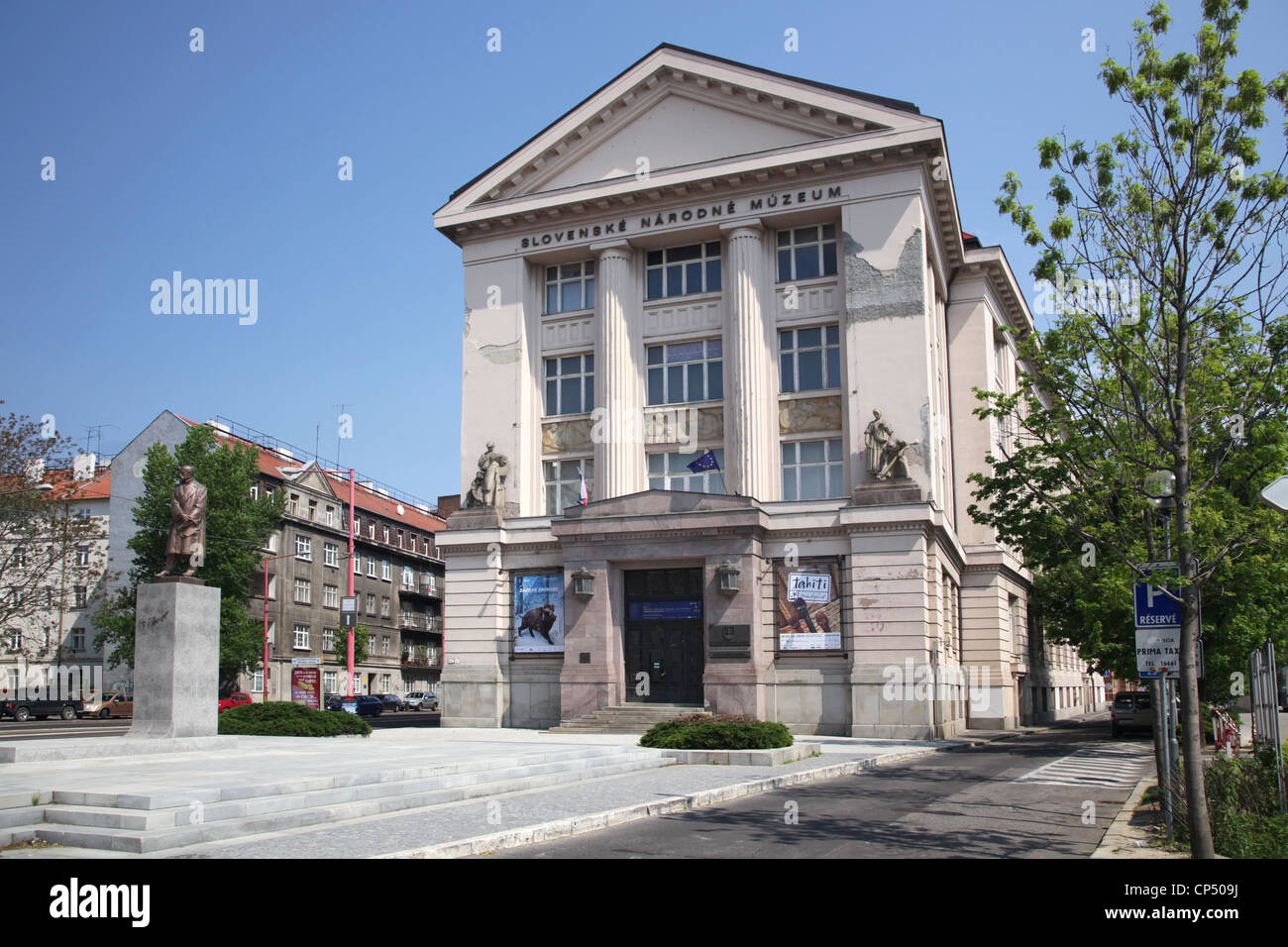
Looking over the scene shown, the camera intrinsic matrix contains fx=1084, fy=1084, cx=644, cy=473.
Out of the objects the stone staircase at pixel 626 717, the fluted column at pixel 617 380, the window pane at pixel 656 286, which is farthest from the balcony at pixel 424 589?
the stone staircase at pixel 626 717

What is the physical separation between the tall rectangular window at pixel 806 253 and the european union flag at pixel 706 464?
6768 millimetres

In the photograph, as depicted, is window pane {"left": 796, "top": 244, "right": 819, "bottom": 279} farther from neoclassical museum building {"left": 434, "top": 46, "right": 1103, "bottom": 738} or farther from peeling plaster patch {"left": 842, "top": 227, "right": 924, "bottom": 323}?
peeling plaster patch {"left": 842, "top": 227, "right": 924, "bottom": 323}

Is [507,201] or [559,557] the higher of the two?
[507,201]

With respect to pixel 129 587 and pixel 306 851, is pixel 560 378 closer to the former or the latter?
pixel 306 851

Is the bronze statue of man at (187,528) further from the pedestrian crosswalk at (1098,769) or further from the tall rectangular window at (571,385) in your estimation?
the tall rectangular window at (571,385)

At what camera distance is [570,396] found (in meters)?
37.8

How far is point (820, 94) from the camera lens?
34.2 meters

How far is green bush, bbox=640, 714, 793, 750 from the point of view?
21203mm

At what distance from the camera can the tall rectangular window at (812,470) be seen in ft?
112

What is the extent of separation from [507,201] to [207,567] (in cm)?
3058

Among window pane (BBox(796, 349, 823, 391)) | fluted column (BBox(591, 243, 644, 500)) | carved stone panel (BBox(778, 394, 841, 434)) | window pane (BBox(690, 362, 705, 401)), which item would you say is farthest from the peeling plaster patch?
fluted column (BBox(591, 243, 644, 500))

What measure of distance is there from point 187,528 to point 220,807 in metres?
11.3

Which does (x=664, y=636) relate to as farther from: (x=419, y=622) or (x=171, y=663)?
(x=419, y=622)
